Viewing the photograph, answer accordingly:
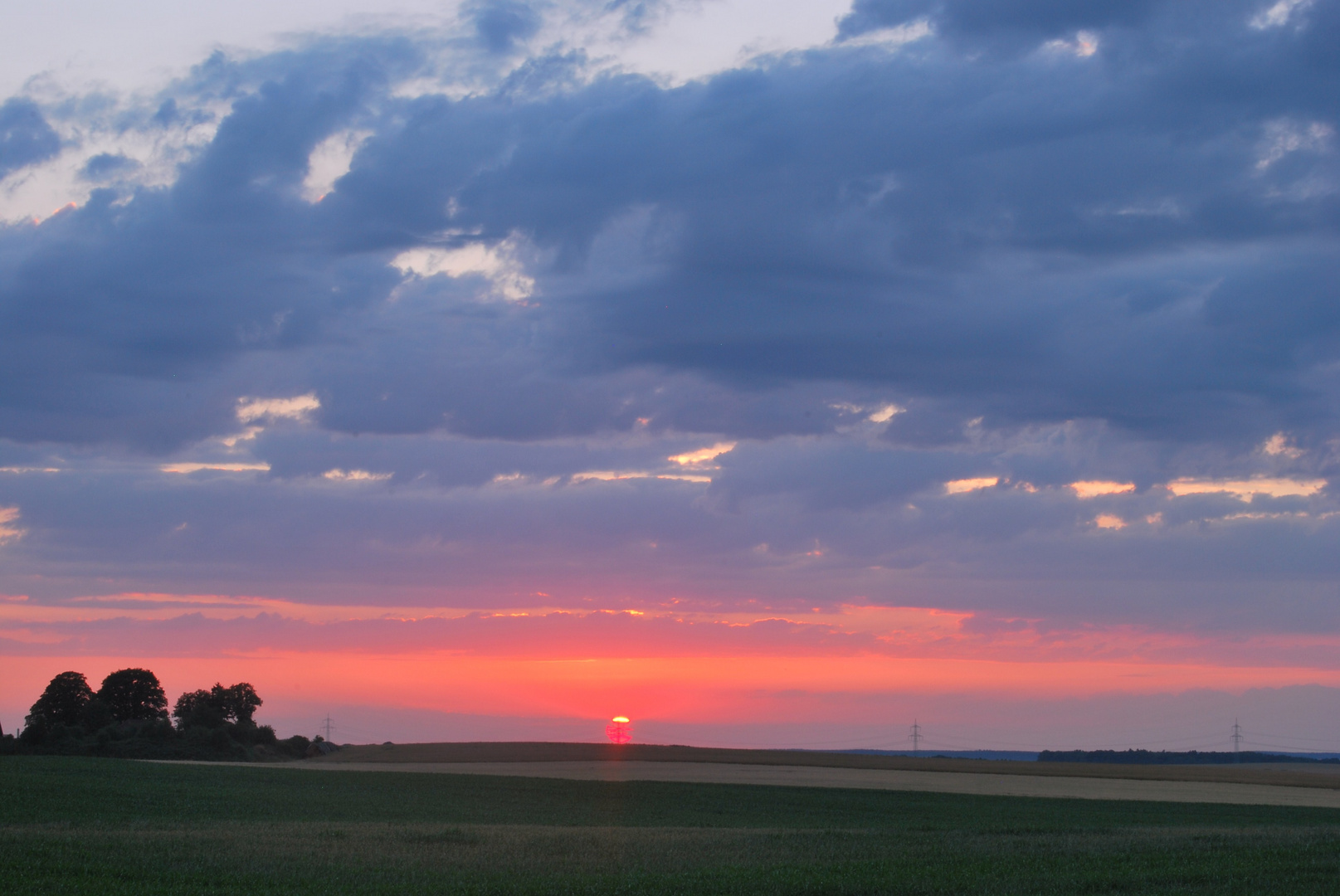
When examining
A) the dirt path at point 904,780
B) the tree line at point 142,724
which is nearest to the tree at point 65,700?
the tree line at point 142,724

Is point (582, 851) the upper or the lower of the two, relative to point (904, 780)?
upper

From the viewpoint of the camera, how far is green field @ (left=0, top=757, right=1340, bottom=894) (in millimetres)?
19703

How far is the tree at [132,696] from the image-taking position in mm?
121625

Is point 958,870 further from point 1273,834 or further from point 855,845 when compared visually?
point 1273,834

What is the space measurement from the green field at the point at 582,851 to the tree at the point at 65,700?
267 ft

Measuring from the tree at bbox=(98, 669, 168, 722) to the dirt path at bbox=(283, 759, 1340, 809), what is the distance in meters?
42.3

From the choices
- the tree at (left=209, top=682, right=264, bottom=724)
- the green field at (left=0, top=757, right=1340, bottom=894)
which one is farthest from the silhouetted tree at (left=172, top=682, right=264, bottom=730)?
the green field at (left=0, top=757, right=1340, bottom=894)

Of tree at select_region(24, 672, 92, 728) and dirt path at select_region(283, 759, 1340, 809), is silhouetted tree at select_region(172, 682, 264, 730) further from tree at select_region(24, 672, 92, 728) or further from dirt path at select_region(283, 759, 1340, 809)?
dirt path at select_region(283, 759, 1340, 809)

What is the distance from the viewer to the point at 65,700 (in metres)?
118

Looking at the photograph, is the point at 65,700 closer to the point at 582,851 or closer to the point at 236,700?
the point at 236,700

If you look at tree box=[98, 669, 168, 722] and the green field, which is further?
tree box=[98, 669, 168, 722]

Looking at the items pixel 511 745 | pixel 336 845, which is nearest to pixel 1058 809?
pixel 336 845

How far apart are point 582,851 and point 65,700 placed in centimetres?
11384

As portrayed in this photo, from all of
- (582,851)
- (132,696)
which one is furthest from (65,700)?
(582,851)
